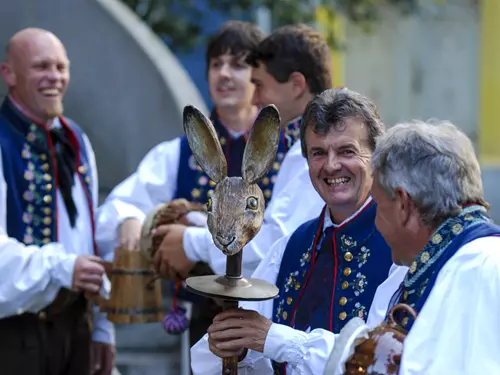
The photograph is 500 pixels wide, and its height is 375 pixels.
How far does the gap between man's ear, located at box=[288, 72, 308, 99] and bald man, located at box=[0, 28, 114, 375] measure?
1.26 metres

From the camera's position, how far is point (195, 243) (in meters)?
3.92

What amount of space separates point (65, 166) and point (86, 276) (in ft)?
2.09

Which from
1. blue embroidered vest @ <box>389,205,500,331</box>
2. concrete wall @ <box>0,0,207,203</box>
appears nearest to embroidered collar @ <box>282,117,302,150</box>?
blue embroidered vest @ <box>389,205,500,331</box>

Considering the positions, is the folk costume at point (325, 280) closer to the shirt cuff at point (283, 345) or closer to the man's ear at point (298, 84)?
the shirt cuff at point (283, 345)

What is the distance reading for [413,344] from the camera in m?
2.33

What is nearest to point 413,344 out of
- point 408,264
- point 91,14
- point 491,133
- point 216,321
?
point 408,264

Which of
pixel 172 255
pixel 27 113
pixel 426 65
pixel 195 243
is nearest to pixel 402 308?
pixel 195 243

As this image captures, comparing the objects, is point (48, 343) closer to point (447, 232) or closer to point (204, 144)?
point (204, 144)

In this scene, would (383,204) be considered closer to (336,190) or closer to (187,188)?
(336,190)

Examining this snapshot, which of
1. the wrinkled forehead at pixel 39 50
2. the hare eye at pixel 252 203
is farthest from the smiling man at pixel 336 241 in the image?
the wrinkled forehead at pixel 39 50

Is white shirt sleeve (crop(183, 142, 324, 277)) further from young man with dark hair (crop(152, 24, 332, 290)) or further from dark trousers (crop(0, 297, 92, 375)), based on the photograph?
dark trousers (crop(0, 297, 92, 375))

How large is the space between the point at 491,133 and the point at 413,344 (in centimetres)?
1098

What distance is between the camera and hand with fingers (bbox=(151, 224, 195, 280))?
13.1ft

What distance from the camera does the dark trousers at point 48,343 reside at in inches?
175
